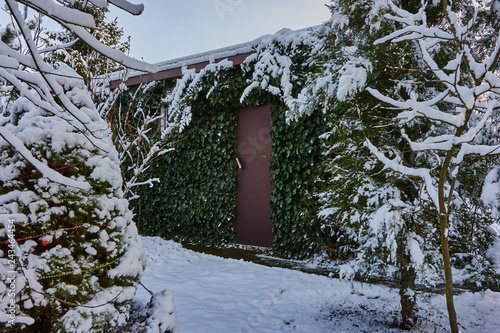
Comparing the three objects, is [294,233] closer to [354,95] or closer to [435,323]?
[435,323]

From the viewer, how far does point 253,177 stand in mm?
6109

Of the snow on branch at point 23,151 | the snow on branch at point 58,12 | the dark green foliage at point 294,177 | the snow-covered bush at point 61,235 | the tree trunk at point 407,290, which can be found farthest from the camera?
the dark green foliage at point 294,177

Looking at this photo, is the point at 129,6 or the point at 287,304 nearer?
the point at 129,6

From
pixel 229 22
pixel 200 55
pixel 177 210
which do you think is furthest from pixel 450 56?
pixel 177 210

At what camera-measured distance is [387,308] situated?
3.06 meters

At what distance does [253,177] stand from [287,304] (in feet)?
10.6

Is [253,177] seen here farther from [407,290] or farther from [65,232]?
[65,232]

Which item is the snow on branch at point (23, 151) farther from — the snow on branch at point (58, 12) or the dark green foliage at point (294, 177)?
the dark green foliage at point (294, 177)

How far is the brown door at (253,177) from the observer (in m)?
5.94

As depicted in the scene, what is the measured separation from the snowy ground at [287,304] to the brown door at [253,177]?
1619 millimetres

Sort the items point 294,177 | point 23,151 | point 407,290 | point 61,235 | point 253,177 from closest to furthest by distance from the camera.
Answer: point 23,151, point 61,235, point 407,290, point 294,177, point 253,177

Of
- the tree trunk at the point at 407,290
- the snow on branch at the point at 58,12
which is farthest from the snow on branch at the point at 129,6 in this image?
the tree trunk at the point at 407,290

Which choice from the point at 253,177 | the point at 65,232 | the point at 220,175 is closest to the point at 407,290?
the point at 65,232

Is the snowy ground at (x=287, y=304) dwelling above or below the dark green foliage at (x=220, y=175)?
below
